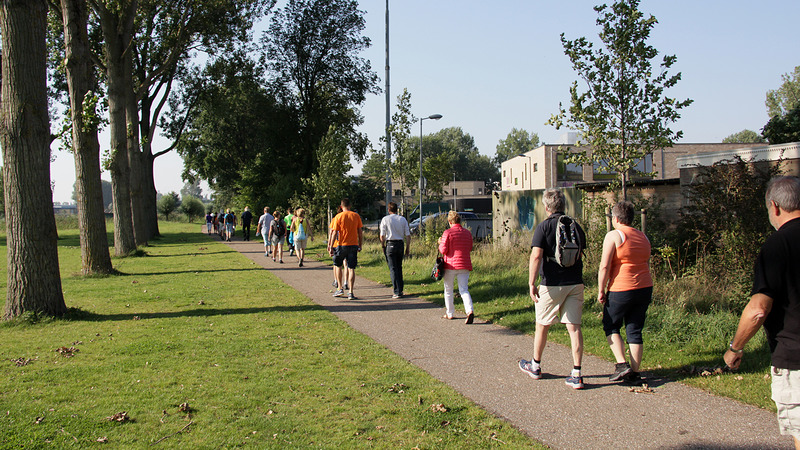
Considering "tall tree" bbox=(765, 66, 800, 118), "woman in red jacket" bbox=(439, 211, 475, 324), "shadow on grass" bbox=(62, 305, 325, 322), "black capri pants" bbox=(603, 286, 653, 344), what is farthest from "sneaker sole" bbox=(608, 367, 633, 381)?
"tall tree" bbox=(765, 66, 800, 118)

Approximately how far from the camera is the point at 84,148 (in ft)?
48.2

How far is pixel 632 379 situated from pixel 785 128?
35.9m

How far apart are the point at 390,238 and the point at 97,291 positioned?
6601mm

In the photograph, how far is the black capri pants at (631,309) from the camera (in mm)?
5605

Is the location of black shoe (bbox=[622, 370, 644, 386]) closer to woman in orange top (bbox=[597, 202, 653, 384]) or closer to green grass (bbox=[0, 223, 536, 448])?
woman in orange top (bbox=[597, 202, 653, 384])

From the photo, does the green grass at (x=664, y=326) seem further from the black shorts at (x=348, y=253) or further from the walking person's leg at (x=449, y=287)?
the black shorts at (x=348, y=253)

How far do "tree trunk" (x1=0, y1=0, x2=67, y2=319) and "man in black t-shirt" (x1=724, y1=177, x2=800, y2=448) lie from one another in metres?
9.72

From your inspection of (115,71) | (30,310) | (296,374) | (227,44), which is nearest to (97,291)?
(30,310)

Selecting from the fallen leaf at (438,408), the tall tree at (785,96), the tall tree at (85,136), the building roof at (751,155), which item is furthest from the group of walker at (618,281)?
the tall tree at (785,96)

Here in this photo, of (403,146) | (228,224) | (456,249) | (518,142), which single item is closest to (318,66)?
(228,224)

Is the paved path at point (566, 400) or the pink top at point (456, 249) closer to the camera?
the paved path at point (566, 400)

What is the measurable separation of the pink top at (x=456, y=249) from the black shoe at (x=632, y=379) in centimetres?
362

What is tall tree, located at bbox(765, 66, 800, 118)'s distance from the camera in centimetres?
6614

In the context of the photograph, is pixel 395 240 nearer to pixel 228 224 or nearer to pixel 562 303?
pixel 562 303
